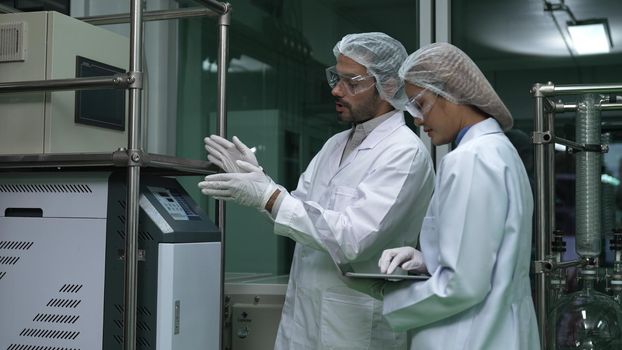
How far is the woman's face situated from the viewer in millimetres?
1710

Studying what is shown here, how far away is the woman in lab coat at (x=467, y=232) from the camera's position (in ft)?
5.07

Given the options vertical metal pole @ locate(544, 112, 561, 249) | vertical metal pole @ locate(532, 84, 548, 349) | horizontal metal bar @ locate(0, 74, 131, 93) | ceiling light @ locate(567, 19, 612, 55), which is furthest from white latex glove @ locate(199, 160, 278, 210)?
ceiling light @ locate(567, 19, 612, 55)

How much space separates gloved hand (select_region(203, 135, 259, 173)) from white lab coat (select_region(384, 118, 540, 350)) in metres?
0.68

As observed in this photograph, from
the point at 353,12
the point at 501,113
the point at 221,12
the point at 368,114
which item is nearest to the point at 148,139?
the point at 353,12

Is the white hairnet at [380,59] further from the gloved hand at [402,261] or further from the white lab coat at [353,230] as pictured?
the gloved hand at [402,261]

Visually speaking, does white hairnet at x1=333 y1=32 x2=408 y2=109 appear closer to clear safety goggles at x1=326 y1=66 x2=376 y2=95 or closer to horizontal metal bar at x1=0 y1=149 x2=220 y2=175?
clear safety goggles at x1=326 y1=66 x2=376 y2=95

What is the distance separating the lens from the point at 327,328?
208cm

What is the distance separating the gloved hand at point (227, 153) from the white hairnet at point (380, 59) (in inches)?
15.0

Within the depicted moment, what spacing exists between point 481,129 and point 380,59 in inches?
23.7

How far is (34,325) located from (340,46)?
1.07 metres

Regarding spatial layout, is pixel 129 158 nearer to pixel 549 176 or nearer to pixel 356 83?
pixel 356 83

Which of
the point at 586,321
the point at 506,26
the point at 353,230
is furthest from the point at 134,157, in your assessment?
the point at 506,26

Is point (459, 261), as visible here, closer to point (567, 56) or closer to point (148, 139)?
point (567, 56)

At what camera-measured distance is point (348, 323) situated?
2070mm
